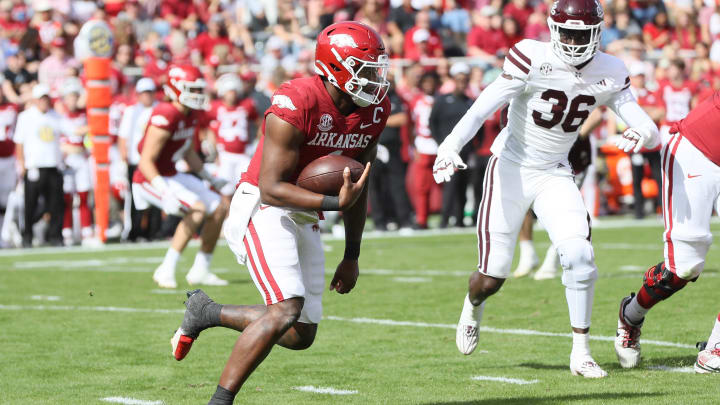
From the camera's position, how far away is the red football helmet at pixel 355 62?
15.7ft

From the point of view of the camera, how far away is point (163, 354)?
687cm

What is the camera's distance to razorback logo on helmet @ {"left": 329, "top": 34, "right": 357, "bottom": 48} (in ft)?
15.8

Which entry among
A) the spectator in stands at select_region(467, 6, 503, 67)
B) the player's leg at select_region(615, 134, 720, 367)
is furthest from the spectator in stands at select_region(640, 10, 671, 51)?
the player's leg at select_region(615, 134, 720, 367)

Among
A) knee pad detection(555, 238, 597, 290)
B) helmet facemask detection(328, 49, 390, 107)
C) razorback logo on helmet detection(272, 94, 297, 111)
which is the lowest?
knee pad detection(555, 238, 597, 290)

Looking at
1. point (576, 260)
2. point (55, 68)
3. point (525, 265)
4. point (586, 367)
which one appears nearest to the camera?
point (586, 367)

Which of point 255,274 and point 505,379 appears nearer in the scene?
point 255,274

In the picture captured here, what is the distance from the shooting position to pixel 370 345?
705 centimetres

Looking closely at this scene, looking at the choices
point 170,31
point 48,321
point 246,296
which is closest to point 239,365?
point 48,321

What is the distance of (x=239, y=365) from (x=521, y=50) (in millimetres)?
2476

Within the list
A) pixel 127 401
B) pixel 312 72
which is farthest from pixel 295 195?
pixel 312 72

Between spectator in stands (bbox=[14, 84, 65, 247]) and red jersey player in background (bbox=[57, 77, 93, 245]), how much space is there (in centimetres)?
78

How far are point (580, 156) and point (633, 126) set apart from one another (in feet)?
12.2

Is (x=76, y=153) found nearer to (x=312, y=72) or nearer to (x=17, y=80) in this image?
(x=17, y=80)

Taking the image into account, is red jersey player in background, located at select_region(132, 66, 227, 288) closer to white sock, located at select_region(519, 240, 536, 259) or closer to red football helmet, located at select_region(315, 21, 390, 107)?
white sock, located at select_region(519, 240, 536, 259)
